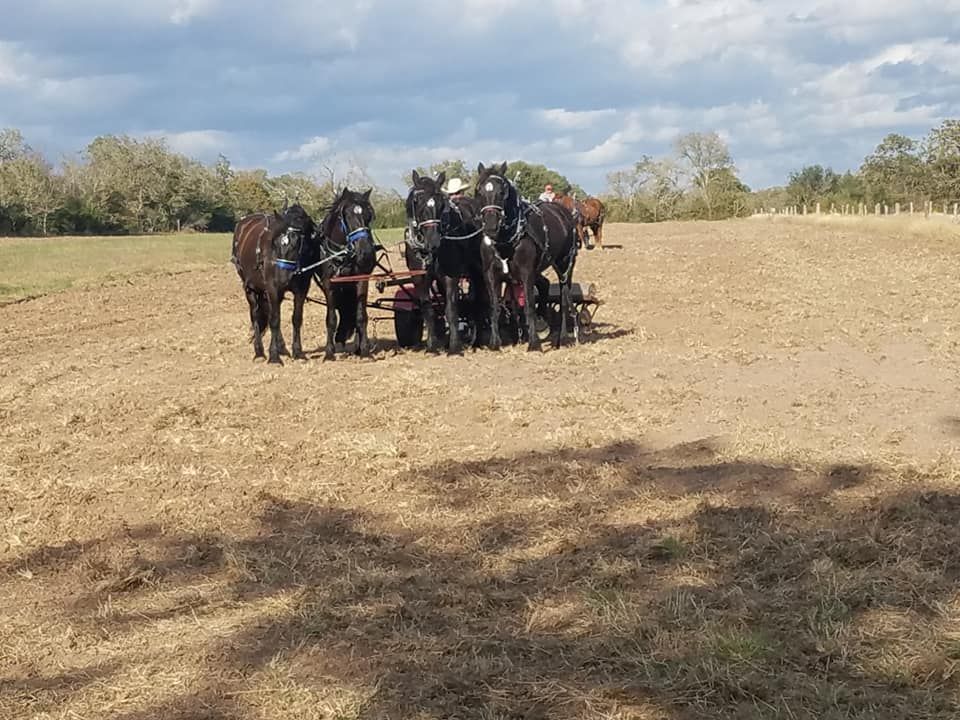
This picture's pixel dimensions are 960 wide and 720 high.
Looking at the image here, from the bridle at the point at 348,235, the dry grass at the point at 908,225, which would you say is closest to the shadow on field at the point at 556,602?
the bridle at the point at 348,235

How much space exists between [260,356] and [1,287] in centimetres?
1614

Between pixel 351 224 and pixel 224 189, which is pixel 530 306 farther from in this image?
pixel 224 189

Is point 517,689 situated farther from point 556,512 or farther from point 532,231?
point 532,231

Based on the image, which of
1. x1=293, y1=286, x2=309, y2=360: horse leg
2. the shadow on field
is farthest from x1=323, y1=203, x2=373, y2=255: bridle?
the shadow on field

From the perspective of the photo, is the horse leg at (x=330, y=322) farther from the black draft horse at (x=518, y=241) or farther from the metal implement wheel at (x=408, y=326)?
the black draft horse at (x=518, y=241)

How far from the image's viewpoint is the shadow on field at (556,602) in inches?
160

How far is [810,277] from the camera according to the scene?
21.9 metres

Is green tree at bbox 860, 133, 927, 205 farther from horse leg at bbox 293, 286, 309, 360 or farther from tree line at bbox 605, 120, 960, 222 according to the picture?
horse leg at bbox 293, 286, 309, 360

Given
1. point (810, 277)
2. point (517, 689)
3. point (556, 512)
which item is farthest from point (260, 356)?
point (810, 277)

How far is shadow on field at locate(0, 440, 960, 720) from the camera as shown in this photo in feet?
13.3

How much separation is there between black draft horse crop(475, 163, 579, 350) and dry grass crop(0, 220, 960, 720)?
932 mm

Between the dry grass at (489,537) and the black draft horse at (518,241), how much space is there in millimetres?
932

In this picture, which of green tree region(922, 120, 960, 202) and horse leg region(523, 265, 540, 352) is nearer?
horse leg region(523, 265, 540, 352)

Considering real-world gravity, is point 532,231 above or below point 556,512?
above
